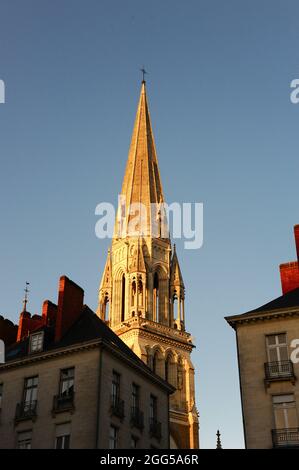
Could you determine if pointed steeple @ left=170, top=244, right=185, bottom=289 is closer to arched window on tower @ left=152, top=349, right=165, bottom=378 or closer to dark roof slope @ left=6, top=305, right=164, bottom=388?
arched window on tower @ left=152, top=349, right=165, bottom=378

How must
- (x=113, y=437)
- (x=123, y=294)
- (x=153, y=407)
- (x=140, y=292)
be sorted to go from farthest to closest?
(x=123, y=294) < (x=140, y=292) < (x=153, y=407) < (x=113, y=437)

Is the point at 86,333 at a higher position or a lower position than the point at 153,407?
higher

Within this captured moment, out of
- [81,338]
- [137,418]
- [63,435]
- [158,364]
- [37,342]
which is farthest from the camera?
[158,364]

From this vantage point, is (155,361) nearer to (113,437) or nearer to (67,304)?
(67,304)

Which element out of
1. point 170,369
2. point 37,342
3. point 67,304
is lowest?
point 37,342

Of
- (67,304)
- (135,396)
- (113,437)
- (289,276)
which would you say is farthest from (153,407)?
(289,276)

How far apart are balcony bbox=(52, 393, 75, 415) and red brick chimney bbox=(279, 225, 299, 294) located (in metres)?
11.1

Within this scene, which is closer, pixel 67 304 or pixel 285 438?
pixel 285 438

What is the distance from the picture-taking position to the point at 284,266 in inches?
1344

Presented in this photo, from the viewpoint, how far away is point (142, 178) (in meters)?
88.1

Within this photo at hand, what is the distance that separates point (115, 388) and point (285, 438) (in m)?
8.55

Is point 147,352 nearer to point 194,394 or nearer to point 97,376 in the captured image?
point 194,394

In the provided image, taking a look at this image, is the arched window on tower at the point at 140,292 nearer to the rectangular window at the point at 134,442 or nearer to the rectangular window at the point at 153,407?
the rectangular window at the point at 153,407
